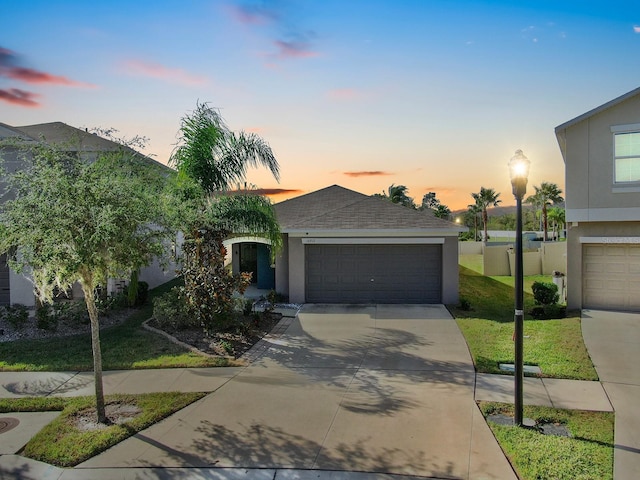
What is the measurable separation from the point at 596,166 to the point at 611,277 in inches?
134

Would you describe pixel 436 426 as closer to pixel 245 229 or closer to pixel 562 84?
pixel 245 229

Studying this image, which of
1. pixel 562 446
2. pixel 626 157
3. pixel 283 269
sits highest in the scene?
pixel 626 157

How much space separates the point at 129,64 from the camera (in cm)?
1229

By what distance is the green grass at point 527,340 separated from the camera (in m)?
9.13

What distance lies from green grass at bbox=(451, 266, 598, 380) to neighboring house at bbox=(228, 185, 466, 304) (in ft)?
5.25

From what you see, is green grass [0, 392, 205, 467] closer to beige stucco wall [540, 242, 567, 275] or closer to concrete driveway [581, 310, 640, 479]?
concrete driveway [581, 310, 640, 479]

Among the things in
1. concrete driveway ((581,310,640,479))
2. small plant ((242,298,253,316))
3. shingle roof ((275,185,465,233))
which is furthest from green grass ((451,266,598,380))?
small plant ((242,298,253,316))

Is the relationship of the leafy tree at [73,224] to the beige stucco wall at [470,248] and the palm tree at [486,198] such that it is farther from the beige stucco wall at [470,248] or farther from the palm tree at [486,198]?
the palm tree at [486,198]

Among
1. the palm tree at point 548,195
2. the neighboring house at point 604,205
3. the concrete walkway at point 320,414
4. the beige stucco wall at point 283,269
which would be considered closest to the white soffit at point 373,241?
the beige stucco wall at point 283,269

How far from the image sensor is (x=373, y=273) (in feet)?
53.1

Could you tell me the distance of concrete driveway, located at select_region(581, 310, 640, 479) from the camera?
19.4ft

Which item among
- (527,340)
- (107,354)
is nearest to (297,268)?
(107,354)

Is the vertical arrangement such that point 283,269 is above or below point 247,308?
above

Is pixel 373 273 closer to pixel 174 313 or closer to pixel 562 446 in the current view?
pixel 174 313
